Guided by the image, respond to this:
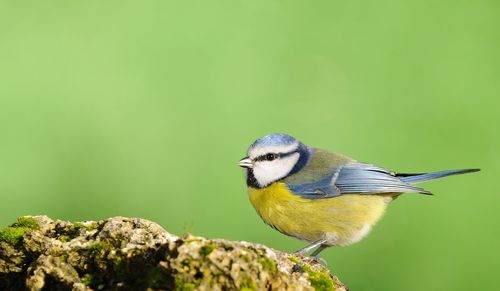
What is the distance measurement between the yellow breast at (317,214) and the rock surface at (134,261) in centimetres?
88

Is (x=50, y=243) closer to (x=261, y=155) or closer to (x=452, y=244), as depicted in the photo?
(x=261, y=155)

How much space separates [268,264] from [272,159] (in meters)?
1.42

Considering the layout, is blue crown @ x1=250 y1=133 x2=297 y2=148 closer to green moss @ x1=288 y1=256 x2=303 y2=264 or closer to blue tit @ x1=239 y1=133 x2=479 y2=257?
blue tit @ x1=239 y1=133 x2=479 y2=257

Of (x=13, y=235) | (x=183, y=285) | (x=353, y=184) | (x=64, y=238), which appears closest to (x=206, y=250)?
(x=183, y=285)

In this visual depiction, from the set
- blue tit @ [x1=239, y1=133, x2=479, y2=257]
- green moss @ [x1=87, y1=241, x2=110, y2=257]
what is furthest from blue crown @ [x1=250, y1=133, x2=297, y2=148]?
green moss @ [x1=87, y1=241, x2=110, y2=257]

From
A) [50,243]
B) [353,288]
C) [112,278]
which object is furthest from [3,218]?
[112,278]

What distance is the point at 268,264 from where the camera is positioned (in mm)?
1566

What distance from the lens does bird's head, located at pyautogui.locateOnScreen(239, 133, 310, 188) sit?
293cm

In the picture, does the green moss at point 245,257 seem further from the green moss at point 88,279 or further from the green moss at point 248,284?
the green moss at point 88,279

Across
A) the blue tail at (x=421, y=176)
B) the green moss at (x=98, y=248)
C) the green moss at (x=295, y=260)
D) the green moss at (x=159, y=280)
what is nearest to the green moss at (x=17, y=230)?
the green moss at (x=98, y=248)

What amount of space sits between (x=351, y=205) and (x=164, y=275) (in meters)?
1.55

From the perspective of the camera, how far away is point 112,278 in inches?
65.0

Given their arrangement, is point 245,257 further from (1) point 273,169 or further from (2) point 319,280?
(1) point 273,169

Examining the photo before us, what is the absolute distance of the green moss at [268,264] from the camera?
155 cm
